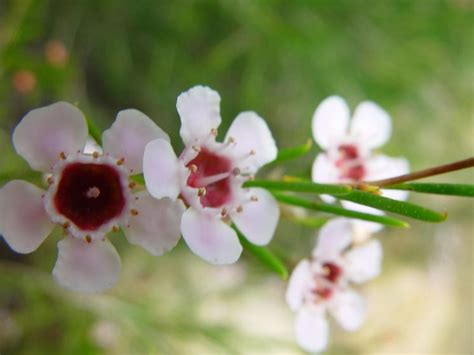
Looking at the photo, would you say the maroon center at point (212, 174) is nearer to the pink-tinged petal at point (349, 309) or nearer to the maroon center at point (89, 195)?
the maroon center at point (89, 195)

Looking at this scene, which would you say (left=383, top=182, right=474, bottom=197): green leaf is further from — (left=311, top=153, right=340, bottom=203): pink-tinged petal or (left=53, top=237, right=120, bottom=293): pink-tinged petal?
(left=53, top=237, right=120, bottom=293): pink-tinged petal

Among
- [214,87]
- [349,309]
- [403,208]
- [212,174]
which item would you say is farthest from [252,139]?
[214,87]

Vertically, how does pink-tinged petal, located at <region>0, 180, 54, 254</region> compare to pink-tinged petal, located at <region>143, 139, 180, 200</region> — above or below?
below

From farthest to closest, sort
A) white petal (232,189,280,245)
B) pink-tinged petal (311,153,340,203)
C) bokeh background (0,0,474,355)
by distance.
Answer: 1. bokeh background (0,0,474,355)
2. pink-tinged petal (311,153,340,203)
3. white petal (232,189,280,245)

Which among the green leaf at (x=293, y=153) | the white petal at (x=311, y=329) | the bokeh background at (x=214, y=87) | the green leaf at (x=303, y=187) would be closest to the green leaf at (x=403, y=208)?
the green leaf at (x=303, y=187)

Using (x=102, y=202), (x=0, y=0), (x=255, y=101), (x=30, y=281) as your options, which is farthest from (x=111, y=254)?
(x=0, y=0)

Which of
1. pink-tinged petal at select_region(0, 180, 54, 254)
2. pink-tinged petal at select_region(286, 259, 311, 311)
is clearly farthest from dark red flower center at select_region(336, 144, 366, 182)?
pink-tinged petal at select_region(0, 180, 54, 254)

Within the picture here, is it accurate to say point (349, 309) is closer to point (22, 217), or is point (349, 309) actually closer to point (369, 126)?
point (369, 126)
